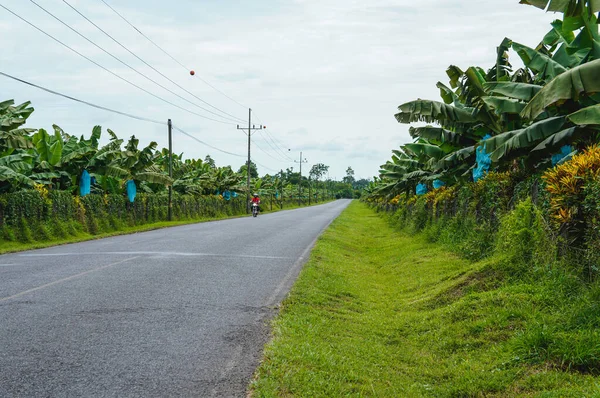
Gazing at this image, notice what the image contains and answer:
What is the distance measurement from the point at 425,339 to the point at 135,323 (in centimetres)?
349

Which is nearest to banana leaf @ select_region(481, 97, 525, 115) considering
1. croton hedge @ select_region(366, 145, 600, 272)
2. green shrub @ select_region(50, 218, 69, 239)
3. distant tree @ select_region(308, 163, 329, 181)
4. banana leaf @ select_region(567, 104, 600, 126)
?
croton hedge @ select_region(366, 145, 600, 272)

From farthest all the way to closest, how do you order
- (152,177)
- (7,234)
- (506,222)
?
(152,177) → (7,234) → (506,222)

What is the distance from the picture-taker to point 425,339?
6.91 meters

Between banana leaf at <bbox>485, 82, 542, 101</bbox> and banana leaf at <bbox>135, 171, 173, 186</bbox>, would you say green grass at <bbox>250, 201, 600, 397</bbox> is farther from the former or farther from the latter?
banana leaf at <bbox>135, 171, 173, 186</bbox>

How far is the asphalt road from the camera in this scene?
4.70 m

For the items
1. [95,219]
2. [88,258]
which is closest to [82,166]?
[95,219]

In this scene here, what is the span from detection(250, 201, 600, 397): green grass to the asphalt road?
42 centimetres

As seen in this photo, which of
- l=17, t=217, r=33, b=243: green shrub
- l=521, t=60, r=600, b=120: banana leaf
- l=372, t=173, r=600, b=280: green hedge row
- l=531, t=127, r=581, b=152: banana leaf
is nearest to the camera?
l=372, t=173, r=600, b=280: green hedge row

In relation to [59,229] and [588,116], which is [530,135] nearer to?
[588,116]

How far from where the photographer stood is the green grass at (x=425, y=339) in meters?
4.86

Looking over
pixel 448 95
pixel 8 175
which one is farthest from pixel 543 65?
pixel 8 175

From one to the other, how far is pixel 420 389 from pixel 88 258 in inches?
372

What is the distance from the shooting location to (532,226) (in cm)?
858

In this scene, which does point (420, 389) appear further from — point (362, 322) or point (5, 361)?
point (5, 361)
